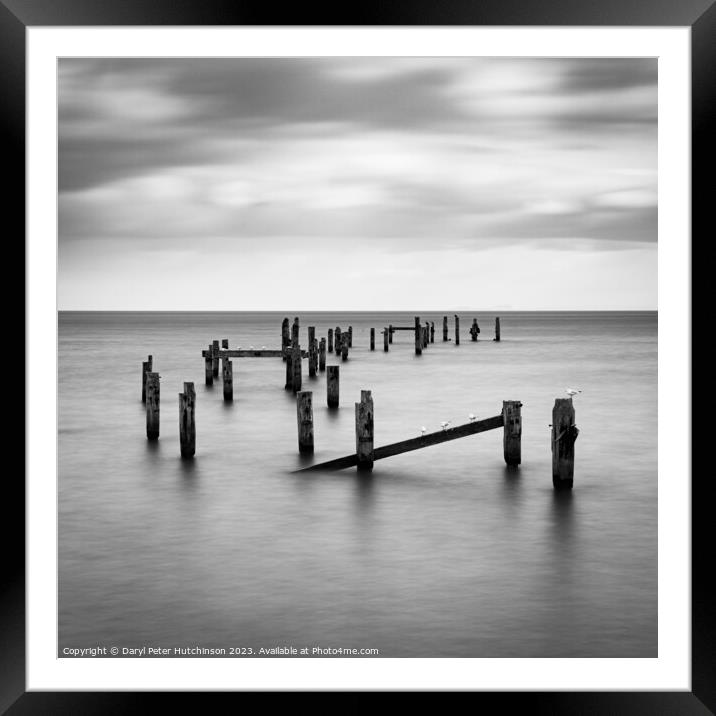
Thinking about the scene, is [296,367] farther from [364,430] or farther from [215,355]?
[364,430]

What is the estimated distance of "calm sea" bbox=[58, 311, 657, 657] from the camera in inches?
289

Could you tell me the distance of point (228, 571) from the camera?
9016 mm

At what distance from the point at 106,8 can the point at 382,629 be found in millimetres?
4666

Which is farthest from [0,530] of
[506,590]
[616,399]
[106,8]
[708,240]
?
[616,399]

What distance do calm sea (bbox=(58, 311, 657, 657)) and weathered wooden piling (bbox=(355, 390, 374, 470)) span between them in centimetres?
25

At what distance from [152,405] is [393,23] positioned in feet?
40.9

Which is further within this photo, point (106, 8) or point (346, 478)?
point (346, 478)

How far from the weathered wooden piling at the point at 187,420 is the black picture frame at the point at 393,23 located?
863 cm

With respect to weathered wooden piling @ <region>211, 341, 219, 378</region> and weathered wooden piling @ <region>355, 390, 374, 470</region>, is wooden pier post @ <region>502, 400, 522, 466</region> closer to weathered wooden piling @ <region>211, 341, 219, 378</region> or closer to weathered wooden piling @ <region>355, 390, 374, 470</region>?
weathered wooden piling @ <region>355, 390, 374, 470</region>

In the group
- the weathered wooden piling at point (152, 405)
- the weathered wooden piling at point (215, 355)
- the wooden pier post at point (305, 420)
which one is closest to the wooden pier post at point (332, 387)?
the weathered wooden piling at point (152, 405)

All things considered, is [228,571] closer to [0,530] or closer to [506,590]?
[506,590]

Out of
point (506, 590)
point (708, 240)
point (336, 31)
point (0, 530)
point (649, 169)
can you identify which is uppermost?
point (649, 169)

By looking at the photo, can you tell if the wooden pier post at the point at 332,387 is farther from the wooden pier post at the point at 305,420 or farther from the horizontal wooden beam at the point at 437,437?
the horizontal wooden beam at the point at 437,437

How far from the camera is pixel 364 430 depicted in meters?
→ 12.6
